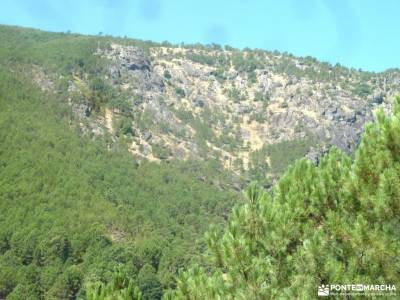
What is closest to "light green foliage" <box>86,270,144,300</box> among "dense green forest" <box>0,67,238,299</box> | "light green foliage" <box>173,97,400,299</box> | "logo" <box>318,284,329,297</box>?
"light green foliage" <box>173,97,400,299</box>

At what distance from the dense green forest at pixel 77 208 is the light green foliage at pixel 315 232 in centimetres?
7821

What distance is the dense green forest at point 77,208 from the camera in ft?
317

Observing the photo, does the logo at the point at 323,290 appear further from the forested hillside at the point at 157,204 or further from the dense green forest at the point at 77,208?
the dense green forest at the point at 77,208

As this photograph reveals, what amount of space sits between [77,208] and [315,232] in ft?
352

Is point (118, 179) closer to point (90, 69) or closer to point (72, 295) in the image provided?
point (72, 295)

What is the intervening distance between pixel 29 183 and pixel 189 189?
53486 mm

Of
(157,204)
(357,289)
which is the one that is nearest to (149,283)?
(157,204)

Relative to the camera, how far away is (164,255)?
108750mm

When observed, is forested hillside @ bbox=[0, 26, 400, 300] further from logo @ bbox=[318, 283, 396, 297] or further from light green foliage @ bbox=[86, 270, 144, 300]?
logo @ bbox=[318, 283, 396, 297]

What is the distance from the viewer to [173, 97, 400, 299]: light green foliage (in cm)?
1074

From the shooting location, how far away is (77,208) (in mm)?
114375

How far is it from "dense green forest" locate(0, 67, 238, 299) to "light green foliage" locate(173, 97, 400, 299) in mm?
78206

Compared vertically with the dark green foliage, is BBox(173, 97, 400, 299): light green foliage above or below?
below

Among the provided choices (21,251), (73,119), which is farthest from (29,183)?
(73,119)
